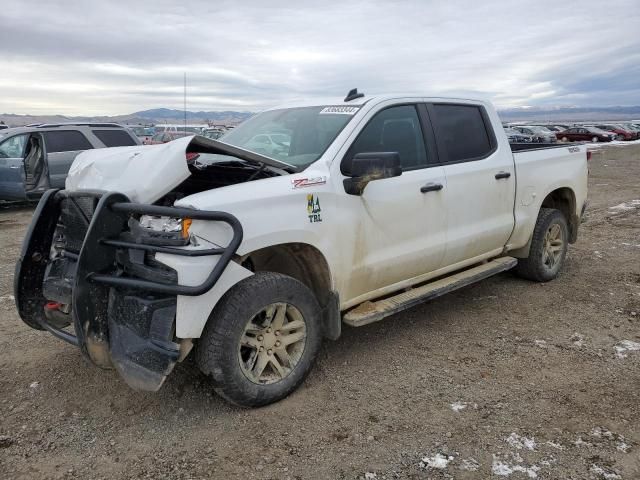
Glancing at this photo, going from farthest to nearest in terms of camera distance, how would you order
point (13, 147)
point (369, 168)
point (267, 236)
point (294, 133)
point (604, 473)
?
point (13, 147), point (294, 133), point (369, 168), point (267, 236), point (604, 473)

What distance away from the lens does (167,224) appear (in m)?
2.99

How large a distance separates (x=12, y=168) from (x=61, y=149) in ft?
3.24

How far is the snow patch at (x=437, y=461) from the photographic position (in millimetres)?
2812

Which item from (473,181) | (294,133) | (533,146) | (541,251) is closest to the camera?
(294,133)

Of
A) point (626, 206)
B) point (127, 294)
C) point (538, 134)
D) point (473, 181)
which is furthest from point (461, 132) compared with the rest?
point (538, 134)

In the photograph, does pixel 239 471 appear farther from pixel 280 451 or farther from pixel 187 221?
pixel 187 221

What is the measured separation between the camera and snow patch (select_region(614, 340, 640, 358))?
409 cm

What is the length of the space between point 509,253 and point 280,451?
3.50 meters

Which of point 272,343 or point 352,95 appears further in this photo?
point 352,95

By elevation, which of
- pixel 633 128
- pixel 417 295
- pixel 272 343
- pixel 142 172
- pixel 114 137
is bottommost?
pixel 272 343

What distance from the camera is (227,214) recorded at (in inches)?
116

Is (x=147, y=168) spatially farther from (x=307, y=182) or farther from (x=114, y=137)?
(x=114, y=137)

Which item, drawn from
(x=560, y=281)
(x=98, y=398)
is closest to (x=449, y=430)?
Answer: (x=98, y=398)

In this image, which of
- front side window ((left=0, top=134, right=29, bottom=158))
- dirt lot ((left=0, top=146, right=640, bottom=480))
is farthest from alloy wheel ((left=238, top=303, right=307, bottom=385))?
front side window ((left=0, top=134, right=29, bottom=158))
